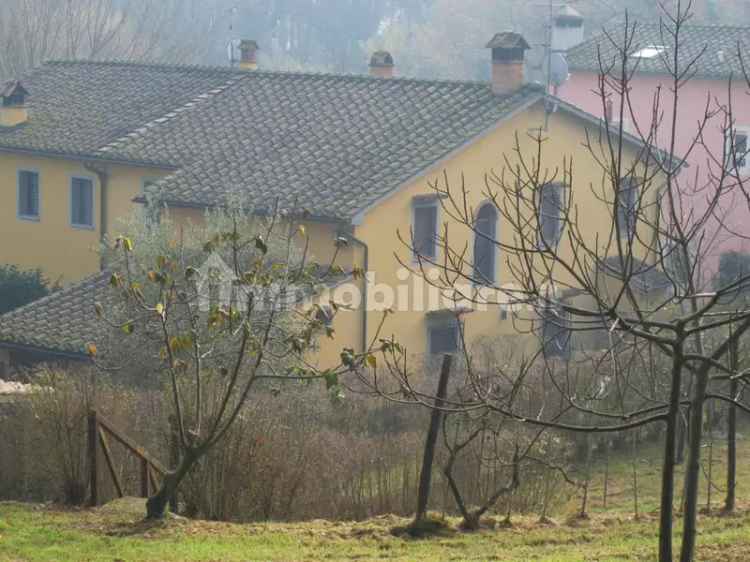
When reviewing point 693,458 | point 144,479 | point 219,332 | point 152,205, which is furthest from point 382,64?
point 693,458

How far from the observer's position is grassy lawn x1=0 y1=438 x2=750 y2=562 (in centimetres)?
805

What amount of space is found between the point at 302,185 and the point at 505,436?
37.3 feet

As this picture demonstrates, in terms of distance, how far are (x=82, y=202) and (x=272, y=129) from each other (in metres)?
4.51

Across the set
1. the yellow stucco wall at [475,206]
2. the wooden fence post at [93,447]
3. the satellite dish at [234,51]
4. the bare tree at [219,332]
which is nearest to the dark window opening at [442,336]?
the yellow stucco wall at [475,206]

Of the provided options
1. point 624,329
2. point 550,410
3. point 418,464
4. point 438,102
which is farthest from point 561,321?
point 438,102

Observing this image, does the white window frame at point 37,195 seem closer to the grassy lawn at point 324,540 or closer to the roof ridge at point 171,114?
the roof ridge at point 171,114

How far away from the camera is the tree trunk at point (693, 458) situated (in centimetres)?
554

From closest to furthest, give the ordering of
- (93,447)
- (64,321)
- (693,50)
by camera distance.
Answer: (93,447) < (64,321) < (693,50)

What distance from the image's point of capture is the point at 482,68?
188ft

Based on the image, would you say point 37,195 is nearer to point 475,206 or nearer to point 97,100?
point 97,100

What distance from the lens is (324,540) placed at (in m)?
8.60

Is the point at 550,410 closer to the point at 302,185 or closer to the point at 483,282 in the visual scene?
the point at 483,282

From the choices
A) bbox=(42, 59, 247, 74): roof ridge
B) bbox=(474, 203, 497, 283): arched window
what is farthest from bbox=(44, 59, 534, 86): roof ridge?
bbox=(474, 203, 497, 283): arched window

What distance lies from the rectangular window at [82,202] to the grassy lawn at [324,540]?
17.2 m
